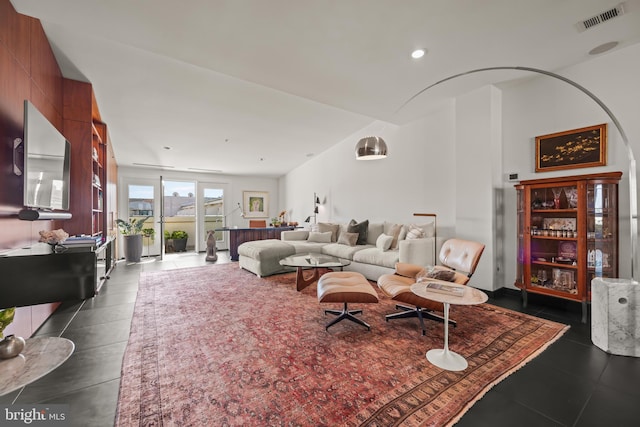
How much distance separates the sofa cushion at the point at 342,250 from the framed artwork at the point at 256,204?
4510mm

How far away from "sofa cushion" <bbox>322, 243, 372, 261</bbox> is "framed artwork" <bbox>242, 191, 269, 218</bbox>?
4.51 m

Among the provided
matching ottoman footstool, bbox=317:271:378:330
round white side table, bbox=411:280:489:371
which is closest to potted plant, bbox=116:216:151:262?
matching ottoman footstool, bbox=317:271:378:330

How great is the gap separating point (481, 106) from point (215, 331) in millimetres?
4175

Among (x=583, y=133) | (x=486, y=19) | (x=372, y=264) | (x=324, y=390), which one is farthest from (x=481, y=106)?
(x=324, y=390)

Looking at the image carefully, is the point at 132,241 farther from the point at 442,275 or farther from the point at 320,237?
the point at 442,275

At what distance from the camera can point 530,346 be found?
2.19 m

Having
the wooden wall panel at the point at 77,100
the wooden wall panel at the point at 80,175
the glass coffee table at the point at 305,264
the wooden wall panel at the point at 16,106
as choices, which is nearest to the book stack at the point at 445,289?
the glass coffee table at the point at 305,264

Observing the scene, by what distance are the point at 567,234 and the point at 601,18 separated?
78.0 inches

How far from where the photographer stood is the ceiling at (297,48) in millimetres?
2125

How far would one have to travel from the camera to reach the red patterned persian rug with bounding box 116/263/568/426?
147cm

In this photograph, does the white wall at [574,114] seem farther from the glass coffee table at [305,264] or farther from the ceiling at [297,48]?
the glass coffee table at [305,264]

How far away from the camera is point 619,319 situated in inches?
83.4

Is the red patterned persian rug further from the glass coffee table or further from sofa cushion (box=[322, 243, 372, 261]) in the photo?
sofa cushion (box=[322, 243, 372, 261])

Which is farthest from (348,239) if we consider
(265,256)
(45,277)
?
(45,277)
